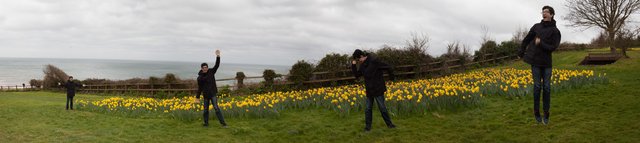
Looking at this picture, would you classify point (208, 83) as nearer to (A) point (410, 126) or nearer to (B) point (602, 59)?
(A) point (410, 126)

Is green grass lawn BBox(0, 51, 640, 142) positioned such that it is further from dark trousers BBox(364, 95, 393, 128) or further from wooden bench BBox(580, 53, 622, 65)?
wooden bench BBox(580, 53, 622, 65)

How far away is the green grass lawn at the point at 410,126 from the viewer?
25.1ft

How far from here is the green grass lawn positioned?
7660 mm

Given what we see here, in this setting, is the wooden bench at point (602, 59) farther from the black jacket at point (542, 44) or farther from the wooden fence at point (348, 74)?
the black jacket at point (542, 44)

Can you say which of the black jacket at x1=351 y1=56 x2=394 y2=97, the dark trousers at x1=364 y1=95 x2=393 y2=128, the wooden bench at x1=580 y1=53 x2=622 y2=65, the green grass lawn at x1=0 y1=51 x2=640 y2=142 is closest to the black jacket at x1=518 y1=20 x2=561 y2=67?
the green grass lawn at x1=0 y1=51 x2=640 y2=142

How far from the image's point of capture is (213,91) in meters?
10.5

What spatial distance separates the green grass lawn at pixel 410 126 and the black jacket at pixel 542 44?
126 centimetres

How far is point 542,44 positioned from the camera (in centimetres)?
718

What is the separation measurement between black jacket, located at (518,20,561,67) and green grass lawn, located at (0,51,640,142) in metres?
1.26

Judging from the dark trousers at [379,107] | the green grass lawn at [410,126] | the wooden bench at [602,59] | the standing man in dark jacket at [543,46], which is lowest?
the green grass lawn at [410,126]

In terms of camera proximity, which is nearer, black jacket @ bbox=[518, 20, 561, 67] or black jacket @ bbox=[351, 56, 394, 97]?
black jacket @ bbox=[518, 20, 561, 67]

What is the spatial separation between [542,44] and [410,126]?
3.26 m

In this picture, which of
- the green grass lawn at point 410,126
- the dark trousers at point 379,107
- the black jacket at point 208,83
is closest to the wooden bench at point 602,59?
the green grass lawn at point 410,126

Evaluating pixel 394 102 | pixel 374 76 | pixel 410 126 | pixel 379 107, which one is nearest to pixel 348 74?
pixel 394 102
